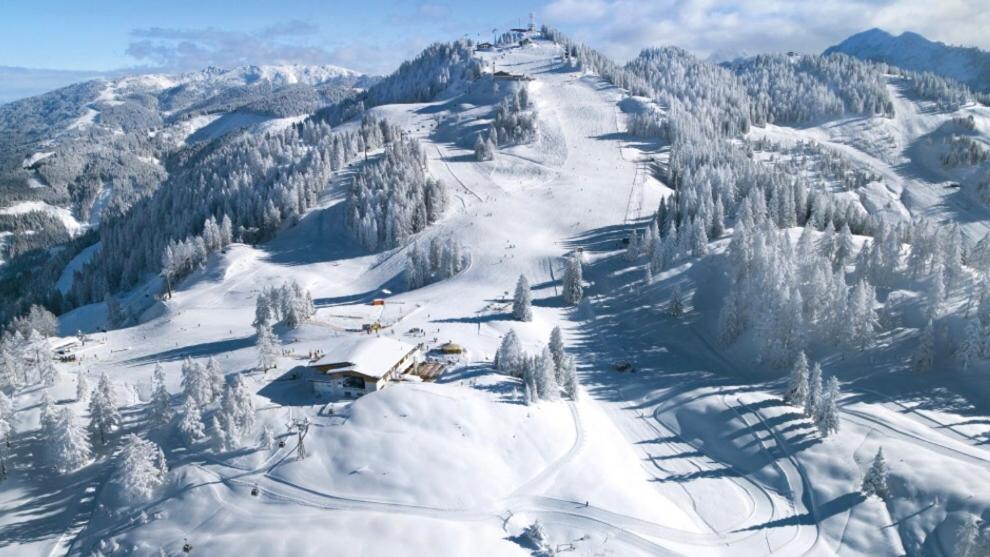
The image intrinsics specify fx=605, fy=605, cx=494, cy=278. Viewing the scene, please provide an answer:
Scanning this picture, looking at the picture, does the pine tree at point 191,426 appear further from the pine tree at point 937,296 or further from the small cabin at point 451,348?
the pine tree at point 937,296

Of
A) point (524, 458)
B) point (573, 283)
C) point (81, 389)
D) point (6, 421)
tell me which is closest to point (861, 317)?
point (573, 283)

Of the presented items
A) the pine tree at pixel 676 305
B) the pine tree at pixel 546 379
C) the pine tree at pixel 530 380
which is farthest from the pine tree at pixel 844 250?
the pine tree at pixel 530 380

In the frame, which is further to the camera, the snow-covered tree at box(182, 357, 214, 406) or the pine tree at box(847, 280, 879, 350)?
the pine tree at box(847, 280, 879, 350)

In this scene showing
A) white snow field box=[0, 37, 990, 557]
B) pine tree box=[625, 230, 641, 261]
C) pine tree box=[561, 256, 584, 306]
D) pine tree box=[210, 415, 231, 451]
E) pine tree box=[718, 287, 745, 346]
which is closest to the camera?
white snow field box=[0, 37, 990, 557]

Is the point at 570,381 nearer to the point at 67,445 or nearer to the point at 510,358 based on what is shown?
the point at 510,358

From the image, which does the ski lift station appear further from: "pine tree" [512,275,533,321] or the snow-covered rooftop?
"pine tree" [512,275,533,321]

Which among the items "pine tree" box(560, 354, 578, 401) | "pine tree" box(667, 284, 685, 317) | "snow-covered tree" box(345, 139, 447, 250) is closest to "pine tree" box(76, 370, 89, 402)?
"pine tree" box(560, 354, 578, 401)

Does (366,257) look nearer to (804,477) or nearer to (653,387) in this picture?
(653,387)
